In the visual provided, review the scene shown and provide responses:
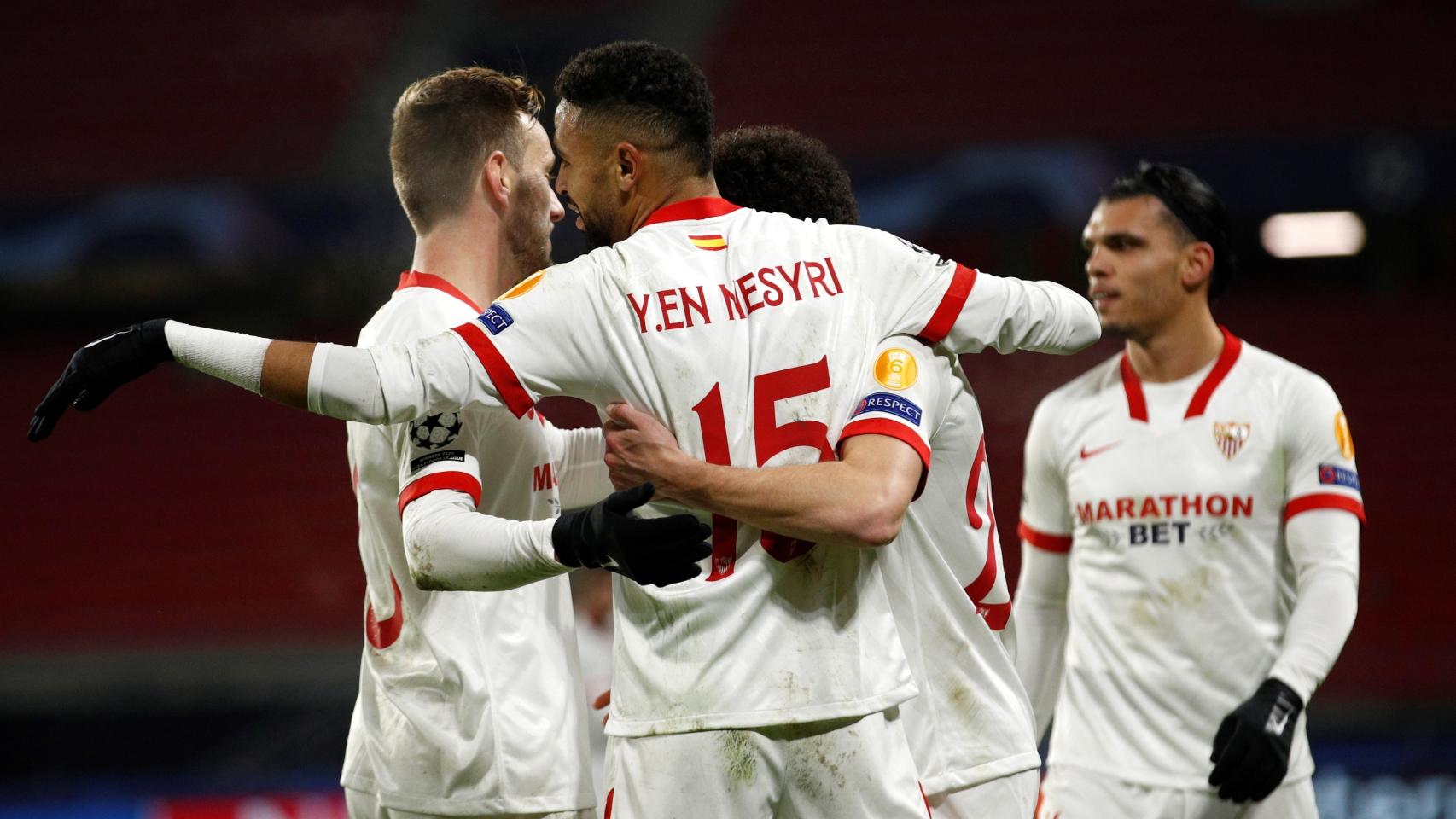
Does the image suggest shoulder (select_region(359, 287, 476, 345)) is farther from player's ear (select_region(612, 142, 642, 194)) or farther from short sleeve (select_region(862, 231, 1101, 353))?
short sleeve (select_region(862, 231, 1101, 353))

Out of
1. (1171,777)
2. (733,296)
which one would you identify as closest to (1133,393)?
(1171,777)

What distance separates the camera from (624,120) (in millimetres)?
2822

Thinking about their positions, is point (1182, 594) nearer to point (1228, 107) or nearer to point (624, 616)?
point (624, 616)

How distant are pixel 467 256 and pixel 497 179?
0.21m

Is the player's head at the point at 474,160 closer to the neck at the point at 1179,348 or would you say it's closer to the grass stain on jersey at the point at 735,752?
the grass stain on jersey at the point at 735,752

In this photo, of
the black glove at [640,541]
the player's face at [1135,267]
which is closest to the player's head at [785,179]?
the black glove at [640,541]

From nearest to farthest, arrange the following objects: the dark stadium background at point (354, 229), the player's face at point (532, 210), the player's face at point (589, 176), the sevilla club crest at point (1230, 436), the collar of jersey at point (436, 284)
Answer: the player's face at point (589, 176) < the collar of jersey at point (436, 284) < the player's face at point (532, 210) < the sevilla club crest at point (1230, 436) < the dark stadium background at point (354, 229)

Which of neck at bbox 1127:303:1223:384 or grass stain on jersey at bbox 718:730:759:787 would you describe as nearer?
grass stain on jersey at bbox 718:730:759:787

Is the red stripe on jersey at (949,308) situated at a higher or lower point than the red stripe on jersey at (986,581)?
higher

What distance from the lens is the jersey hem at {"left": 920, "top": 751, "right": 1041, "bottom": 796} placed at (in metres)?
3.07

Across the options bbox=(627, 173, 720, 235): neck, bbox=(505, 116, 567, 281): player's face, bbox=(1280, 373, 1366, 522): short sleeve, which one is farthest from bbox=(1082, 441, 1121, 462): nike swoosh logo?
bbox=(627, 173, 720, 235): neck

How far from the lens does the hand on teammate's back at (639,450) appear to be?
2.58 meters

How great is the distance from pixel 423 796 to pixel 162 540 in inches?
375

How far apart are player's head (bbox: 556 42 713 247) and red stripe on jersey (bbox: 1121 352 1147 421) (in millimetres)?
2098
